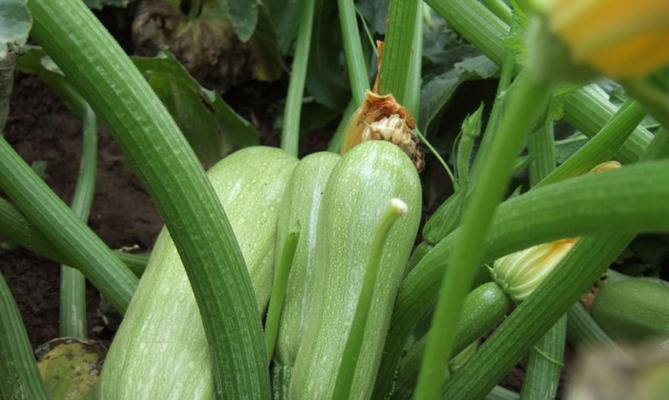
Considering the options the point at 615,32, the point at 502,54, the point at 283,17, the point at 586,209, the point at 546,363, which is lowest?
the point at 546,363

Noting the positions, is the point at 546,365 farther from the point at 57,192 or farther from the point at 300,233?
the point at 57,192

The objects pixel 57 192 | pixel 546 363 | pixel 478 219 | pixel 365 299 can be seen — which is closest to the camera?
pixel 478 219

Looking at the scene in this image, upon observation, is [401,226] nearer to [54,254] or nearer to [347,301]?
[347,301]

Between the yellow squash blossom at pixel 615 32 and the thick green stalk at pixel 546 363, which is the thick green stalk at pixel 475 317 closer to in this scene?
the thick green stalk at pixel 546 363

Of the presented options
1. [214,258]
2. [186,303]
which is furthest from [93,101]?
[186,303]

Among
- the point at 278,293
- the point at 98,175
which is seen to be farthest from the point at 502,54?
the point at 98,175
